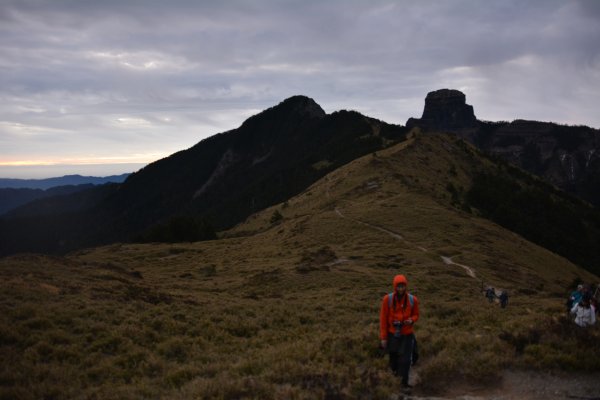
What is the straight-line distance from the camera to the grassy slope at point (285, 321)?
35.6ft

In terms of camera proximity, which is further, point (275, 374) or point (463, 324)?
point (463, 324)

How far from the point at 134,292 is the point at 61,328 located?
8730 millimetres

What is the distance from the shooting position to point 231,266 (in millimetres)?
48031

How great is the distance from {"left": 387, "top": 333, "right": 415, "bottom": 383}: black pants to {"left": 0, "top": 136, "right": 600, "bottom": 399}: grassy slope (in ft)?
1.54

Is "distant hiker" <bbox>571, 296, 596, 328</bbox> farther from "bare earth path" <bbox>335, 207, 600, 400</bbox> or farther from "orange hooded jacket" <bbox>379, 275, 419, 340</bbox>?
"orange hooded jacket" <bbox>379, 275, 419, 340</bbox>

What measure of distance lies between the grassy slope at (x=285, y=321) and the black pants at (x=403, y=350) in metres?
0.47

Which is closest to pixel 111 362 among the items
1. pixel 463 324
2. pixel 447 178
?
pixel 463 324

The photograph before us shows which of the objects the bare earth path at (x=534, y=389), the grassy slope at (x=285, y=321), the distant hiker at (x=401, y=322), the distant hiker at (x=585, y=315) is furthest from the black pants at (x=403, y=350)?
the distant hiker at (x=585, y=315)

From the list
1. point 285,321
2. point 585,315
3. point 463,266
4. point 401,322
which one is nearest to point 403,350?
point 401,322

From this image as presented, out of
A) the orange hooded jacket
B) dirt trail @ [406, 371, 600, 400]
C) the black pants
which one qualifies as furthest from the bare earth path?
the orange hooded jacket

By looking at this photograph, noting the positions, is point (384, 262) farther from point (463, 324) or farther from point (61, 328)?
point (61, 328)

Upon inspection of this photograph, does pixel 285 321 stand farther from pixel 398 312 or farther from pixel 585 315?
pixel 585 315

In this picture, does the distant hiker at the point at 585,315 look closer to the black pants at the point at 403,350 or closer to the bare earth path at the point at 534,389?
the bare earth path at the point at 534,389

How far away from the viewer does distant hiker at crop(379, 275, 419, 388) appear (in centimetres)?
1023
